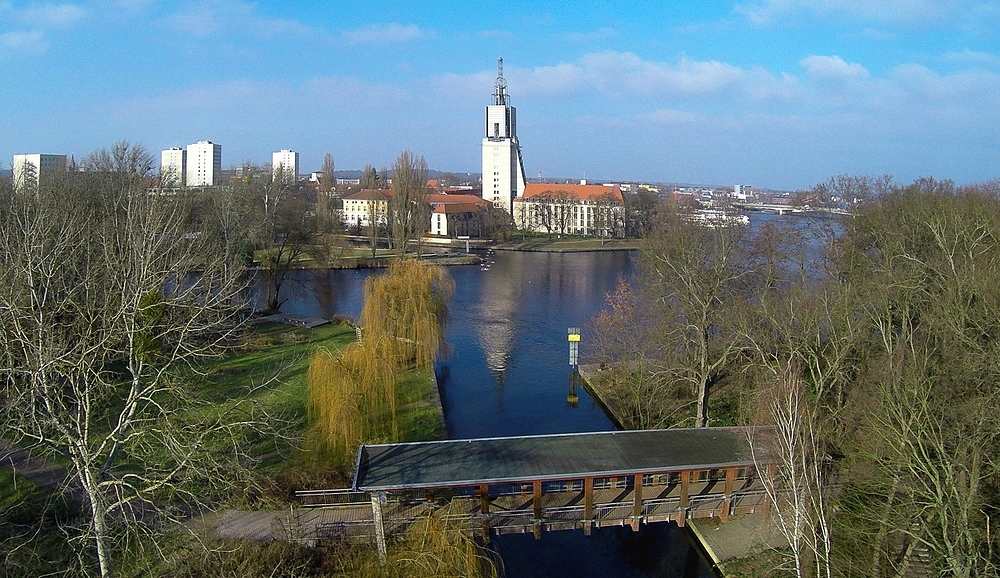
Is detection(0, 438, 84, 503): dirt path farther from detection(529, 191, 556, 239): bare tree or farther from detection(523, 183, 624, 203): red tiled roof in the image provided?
detection(523, 183, 624, 203): red tiled roof

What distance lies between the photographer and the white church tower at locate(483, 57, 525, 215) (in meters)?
64.7

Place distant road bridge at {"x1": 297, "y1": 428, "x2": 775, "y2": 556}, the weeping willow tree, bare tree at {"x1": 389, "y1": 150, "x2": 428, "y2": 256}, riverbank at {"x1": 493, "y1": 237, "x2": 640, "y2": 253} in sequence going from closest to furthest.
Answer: distant road bridge at {"x1": 297, "y1": 428, "x2": 775, "y2": 556}, the weeping willow tree, bare tree at {"x1": 389, "y1": 150, "x2": 428, "y2": 256}, riverbank at {"x1": 493, "y1": 237, "x2": 640, "y2": 253}

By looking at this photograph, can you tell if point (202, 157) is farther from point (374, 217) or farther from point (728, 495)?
point (728, 495)

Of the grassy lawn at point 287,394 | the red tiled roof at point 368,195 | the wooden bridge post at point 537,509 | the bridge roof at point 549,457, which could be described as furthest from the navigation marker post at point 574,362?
the red tiled roof at point 368,195

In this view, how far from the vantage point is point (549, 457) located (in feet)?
33.2

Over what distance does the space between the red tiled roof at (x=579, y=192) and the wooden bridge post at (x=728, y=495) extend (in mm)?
49131

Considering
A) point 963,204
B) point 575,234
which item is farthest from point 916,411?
point 575,234

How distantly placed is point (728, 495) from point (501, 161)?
2234 inches

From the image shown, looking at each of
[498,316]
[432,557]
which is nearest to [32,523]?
[432,557]

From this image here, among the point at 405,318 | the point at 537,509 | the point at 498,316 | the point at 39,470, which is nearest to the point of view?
the point at 537,509

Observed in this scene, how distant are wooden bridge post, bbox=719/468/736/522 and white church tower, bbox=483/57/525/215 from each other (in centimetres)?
5308

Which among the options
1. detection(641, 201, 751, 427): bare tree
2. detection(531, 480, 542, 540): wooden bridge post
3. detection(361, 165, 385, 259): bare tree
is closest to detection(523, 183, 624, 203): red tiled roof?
detection(361, 165, 385, 259): bare tree

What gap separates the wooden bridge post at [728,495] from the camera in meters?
10.1

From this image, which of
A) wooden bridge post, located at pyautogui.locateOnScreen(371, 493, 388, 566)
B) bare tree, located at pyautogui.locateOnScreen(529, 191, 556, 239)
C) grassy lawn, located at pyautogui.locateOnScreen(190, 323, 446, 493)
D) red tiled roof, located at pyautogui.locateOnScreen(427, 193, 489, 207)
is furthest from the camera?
bare tree, located at pyautogui.locateOnScreen(529, 191, 556, 239)
